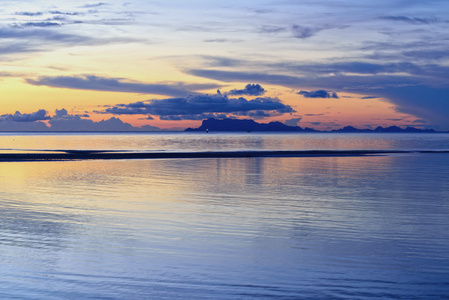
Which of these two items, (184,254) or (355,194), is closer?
(184,254)

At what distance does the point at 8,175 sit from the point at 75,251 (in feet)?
92.2

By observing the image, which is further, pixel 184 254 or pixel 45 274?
pixel 184 254

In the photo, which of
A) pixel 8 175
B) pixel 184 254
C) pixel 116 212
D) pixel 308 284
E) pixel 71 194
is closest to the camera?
pixel 308 284

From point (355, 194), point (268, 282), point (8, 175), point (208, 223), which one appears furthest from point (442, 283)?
point (8, 175)

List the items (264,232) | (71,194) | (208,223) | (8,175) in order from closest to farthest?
(264,232) < (208,223) < (71,194) < (8,175)

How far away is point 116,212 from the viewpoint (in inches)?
808

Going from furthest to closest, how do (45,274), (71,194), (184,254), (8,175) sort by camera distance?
(8,175)
(71,194)
(184,254)
(45,274)

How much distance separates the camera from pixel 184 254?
13.5 m

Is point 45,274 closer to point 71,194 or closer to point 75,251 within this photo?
point 75,251

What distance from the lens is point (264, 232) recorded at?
54.1 feet

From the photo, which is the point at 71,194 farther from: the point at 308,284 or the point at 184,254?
the point at 308,284

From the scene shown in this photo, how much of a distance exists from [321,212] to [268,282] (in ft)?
32.8

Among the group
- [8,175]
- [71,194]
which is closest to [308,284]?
[71,194]

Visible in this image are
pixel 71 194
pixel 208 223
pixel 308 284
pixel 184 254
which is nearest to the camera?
pixel 308 284
